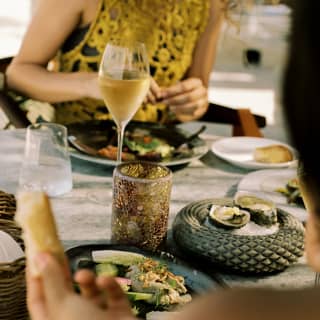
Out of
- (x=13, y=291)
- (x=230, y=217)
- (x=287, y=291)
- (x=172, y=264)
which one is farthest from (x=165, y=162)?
(x=287, y=291)

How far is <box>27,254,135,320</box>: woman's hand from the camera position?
0.61 metres

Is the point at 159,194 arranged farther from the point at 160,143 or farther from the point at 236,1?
the point at 236,1

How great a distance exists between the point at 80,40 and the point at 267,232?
4.15 ft

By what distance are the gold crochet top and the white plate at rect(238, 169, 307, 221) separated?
0.72 metres

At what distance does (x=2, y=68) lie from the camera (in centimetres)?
241

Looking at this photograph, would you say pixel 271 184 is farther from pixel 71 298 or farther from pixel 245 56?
pixel 245 56

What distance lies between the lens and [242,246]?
3.78 ft

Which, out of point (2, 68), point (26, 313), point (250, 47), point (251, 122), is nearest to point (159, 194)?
point (26, 313)

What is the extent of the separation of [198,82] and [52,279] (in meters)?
1.57

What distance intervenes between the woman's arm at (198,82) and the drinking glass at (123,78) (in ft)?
1.59

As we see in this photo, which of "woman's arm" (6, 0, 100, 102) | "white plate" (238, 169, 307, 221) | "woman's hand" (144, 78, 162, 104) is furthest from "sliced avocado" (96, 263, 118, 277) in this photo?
"woman's arm" (6, 0, 100, 102)

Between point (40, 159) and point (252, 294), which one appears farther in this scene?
point (40, 159)

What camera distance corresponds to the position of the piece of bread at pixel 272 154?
69.8 inches

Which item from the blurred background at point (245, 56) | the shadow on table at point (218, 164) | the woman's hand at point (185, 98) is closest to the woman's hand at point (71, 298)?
the shadow on table at point (218, 164)
